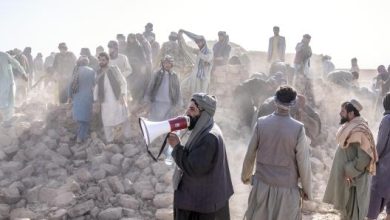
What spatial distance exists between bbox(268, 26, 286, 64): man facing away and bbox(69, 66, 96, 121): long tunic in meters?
5.65

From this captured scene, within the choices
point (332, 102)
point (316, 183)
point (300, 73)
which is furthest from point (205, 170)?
point (332, 102)

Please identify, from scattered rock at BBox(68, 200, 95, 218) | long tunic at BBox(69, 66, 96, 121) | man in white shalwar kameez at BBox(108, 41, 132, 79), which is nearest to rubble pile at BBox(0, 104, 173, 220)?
scattered rock at BBox(68, 200, 95, 218)

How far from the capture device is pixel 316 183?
7812 millimetres

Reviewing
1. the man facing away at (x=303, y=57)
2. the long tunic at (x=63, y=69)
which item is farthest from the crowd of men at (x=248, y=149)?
the man facing away at (x=303, y=57)

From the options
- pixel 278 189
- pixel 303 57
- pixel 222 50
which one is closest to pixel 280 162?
pixel 278 189

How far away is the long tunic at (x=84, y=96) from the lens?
7984mm

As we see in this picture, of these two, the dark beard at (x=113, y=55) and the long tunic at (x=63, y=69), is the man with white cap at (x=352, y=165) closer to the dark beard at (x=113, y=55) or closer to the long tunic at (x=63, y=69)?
the dark beard at (x=113, y=55)

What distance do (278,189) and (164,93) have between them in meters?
3.84

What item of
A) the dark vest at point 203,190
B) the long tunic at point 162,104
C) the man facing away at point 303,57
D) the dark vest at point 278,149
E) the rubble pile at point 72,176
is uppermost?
the man facing away at point 303,57

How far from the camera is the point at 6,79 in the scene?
361 inches

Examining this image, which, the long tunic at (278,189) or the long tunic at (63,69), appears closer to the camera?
the long tunic at (278,189)

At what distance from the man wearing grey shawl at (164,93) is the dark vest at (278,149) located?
11.9 feet

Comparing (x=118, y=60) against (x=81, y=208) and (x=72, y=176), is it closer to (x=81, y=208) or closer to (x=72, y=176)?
(x=72, y=176)

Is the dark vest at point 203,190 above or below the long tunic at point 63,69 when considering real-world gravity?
below
